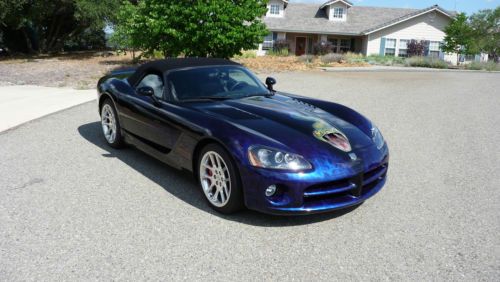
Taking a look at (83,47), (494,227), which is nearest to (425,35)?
(83,47)

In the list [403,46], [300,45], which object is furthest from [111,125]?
[403,46]

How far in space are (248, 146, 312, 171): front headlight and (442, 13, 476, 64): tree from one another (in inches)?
1282

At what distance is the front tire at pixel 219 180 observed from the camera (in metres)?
3.70

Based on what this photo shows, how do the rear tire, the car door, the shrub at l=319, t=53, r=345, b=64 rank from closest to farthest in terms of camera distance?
the car door, the rear tire, the shrub at l=319, t=53, r=345, b=64

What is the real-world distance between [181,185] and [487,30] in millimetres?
41539

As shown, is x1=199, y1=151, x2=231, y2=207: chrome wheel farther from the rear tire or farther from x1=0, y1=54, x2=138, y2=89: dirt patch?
x1=0, y1=54, x2=138, y2=89: dirt patch

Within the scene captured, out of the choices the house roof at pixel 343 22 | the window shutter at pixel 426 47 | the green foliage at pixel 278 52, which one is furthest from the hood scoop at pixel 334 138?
the window shutter at pixel 426 47

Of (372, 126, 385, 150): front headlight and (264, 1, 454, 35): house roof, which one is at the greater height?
(264, 1, 454, 35): house roof

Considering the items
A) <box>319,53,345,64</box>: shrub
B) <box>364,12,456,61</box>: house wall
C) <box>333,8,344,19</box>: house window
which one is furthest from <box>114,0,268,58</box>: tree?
<box>333,8,344,19</box>: house window

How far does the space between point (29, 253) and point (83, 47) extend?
123ft

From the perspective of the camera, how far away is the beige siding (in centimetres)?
3581

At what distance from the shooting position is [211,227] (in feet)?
12.1

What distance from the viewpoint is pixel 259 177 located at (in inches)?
137

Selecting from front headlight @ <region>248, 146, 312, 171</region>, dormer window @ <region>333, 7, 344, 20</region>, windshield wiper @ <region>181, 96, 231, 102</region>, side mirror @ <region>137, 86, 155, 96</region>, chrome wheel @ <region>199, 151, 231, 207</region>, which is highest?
dormer window @ <region>333, 7, 344, 20</region>
